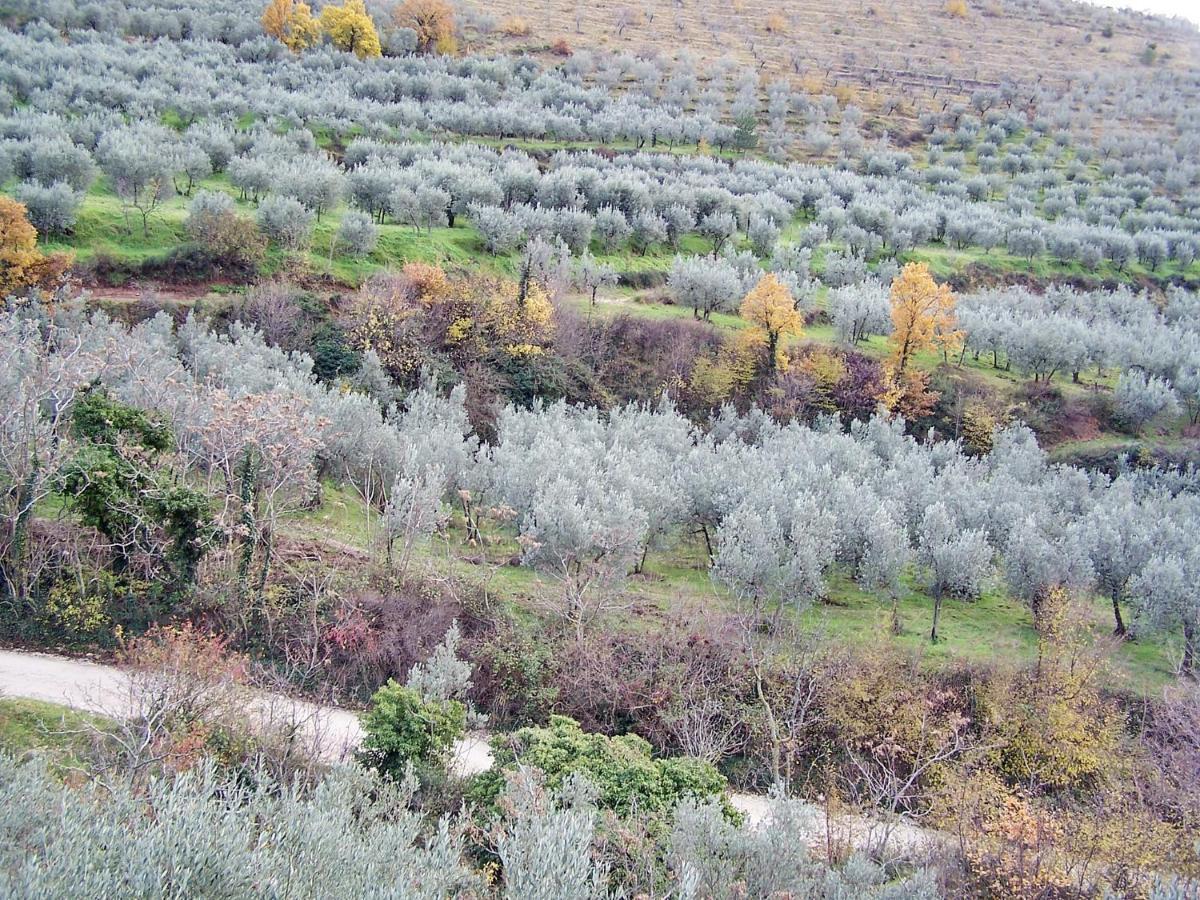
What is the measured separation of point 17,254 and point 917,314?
42627 mm

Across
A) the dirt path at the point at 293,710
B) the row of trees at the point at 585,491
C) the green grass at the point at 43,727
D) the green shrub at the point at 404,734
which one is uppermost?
the row of trees at the point at 585,491

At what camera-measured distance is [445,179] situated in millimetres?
54875

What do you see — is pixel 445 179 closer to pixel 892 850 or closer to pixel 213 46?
pixel 213 46

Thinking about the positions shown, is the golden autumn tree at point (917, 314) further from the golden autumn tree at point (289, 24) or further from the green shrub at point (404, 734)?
the golden autumn tree at point (289, 24)

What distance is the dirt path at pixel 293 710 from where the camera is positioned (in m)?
19.1

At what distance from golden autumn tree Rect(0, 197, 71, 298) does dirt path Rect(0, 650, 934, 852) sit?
20371mm

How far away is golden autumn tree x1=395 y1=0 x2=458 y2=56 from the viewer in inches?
3573

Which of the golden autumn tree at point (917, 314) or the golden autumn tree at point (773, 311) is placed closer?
the golden autumn tree at point (773, 311)

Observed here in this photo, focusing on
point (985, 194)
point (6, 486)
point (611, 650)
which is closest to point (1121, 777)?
point (611, 650)

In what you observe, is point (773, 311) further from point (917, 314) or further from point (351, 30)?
point (351, 30)

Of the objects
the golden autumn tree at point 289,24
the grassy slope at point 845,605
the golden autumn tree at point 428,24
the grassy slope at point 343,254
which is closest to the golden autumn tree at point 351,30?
the golden autumn tree at point 289,24

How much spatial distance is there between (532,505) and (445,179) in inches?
1327

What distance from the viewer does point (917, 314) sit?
46.2 m

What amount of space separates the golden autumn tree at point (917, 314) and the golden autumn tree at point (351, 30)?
60.8 meters
